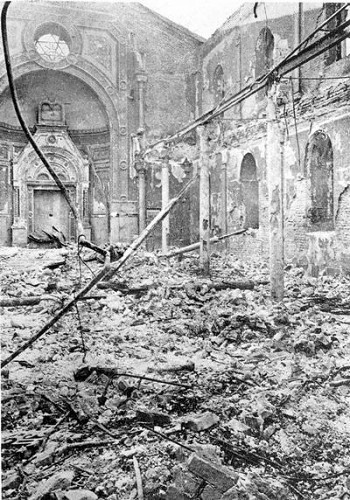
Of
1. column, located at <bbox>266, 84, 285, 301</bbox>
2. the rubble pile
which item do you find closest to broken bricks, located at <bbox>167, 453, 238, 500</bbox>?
the rubble pile

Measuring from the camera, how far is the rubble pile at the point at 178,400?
3141mm

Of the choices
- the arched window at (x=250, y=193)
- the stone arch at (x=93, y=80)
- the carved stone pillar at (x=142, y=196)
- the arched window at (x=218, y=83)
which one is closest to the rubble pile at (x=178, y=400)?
the arched window at (x=250, y=193)

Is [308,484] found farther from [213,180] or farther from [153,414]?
[213,180]

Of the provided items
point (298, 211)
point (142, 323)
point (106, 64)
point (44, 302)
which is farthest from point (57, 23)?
point (142, 323)

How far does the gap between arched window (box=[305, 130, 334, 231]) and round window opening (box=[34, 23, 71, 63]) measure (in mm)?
11255

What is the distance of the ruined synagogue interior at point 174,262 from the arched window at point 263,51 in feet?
0.24

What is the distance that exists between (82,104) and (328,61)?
36.4 ft

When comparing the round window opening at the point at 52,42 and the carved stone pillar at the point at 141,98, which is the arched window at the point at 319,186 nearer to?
the carved stone pillar at the point at 141,98

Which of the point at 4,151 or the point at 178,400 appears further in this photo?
the point at 4,151

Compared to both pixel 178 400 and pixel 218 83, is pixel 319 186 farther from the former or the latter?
pixel 178 400

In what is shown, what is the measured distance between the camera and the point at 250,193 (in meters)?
15.7

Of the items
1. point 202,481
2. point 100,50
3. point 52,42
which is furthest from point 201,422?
point 52,42

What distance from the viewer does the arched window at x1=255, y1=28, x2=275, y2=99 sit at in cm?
1464

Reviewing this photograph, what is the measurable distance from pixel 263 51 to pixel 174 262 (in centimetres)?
792
